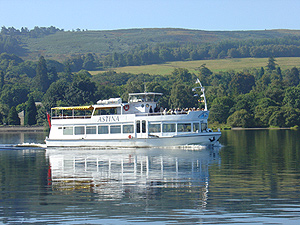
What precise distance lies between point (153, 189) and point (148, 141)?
95.7 ft

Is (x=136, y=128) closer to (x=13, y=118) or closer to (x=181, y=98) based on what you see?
(x=181, y=98)

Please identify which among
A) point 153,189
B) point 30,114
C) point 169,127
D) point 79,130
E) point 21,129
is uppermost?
point 30,114

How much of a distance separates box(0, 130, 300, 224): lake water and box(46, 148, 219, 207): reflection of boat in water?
0.20 ft

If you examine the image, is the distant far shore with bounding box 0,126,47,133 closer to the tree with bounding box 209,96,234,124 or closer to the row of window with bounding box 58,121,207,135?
the tree with bounding box 209,96,234,124

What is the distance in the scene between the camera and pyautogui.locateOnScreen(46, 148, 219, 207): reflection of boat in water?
30.9 meters

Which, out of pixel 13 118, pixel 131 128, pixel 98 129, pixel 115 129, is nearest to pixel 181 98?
pixel 13 118

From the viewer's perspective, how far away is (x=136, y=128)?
196 feet

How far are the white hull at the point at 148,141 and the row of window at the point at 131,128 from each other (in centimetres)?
106

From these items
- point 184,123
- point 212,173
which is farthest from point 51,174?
point 184,123

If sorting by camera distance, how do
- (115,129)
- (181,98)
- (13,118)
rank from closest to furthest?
(115,129), (181,98), (13,118)

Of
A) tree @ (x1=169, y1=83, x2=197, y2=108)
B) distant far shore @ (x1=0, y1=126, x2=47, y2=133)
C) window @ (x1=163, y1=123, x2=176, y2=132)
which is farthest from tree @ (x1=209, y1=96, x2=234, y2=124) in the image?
window @ (x1=163, y1=123, x2=176, y2=132)

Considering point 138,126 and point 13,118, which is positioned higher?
point 13,118

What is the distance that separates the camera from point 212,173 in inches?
1439

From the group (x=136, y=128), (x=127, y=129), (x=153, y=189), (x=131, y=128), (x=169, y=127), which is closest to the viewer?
(x=153, y=189)
